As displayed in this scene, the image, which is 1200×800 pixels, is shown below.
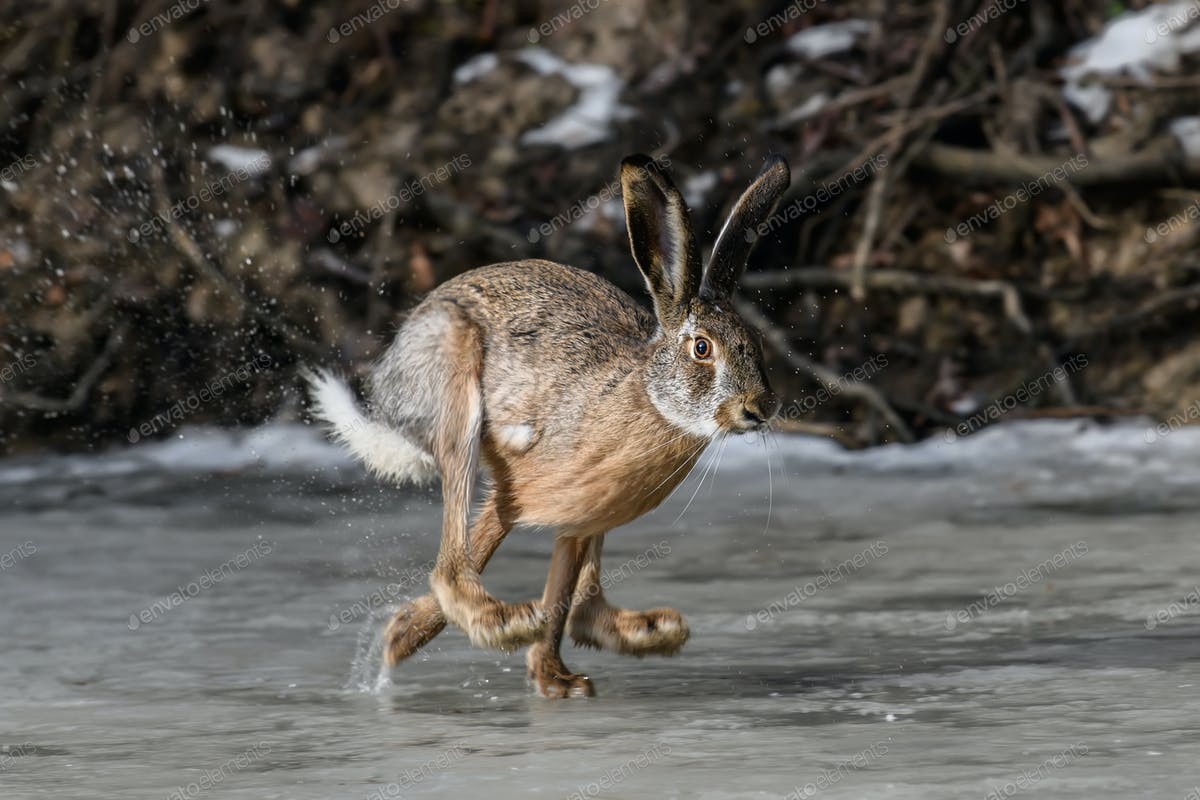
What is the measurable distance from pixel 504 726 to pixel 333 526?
11.9 feet

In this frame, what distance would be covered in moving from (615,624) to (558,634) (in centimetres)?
19

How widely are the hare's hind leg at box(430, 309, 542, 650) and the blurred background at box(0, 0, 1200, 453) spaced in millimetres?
4161

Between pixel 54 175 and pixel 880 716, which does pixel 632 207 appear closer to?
pixel 880 716

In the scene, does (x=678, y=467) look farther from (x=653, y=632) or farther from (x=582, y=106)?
(x=582, y=106)

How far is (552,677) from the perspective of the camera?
6020 millimetres

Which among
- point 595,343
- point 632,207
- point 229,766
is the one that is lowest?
point 229,766

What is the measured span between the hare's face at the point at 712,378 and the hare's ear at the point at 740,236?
0.13 meters

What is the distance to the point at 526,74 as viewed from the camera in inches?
524

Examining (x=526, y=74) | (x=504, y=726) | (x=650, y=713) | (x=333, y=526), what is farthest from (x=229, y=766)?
(x=526, y=74)

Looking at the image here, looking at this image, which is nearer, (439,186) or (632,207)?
(632,207)

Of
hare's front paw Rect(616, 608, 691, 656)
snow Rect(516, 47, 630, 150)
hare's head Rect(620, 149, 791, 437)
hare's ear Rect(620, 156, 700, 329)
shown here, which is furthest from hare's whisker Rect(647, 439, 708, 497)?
snow Rect(516, 47, 630, 150)

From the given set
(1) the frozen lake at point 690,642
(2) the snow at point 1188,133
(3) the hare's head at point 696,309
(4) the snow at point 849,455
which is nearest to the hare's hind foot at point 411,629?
(1) the frozen lake at point 690,642

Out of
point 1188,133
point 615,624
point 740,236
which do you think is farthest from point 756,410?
point 1188,133

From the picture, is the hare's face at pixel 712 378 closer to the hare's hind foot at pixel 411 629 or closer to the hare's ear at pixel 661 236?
the hare's ear at pixel 661 236
